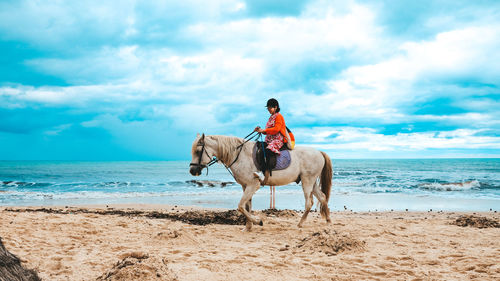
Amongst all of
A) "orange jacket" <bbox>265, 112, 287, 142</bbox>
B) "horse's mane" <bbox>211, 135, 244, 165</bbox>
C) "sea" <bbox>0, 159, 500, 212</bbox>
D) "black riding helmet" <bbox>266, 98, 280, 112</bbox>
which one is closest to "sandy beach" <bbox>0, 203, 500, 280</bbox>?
"horse's mane" <bbox>211, 135, 244, 165</bbox>

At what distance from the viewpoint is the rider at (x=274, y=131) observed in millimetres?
7148

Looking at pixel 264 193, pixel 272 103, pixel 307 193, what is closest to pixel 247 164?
pixel 272 103

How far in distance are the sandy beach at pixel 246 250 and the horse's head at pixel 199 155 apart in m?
1.38

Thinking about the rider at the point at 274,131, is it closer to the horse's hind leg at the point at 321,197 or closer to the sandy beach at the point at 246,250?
the horse's hind leg at the point at 321,197

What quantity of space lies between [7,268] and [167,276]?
1605mm

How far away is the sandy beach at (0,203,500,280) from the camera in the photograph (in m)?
4.23

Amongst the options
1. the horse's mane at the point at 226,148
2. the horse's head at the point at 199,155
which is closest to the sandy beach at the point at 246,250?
the horse's head at the point at 199,155

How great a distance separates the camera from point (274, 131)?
716 cm

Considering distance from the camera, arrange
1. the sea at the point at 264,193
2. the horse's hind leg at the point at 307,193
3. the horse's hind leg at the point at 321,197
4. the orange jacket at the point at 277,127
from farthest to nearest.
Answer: the sea at the point at 264,193
the horse's hind leg at the point at 321,197
the horse's hind leg at the point at 307,193
the orange jacket at the point at 277,127

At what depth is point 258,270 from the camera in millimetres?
4441

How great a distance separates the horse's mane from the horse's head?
249 millimetres

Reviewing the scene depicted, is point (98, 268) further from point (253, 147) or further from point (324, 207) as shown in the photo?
point (324, 207)

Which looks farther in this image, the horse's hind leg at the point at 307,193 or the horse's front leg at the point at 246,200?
the horse's hind leg at the point at 307,193

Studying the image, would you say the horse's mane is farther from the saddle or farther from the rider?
the rider
